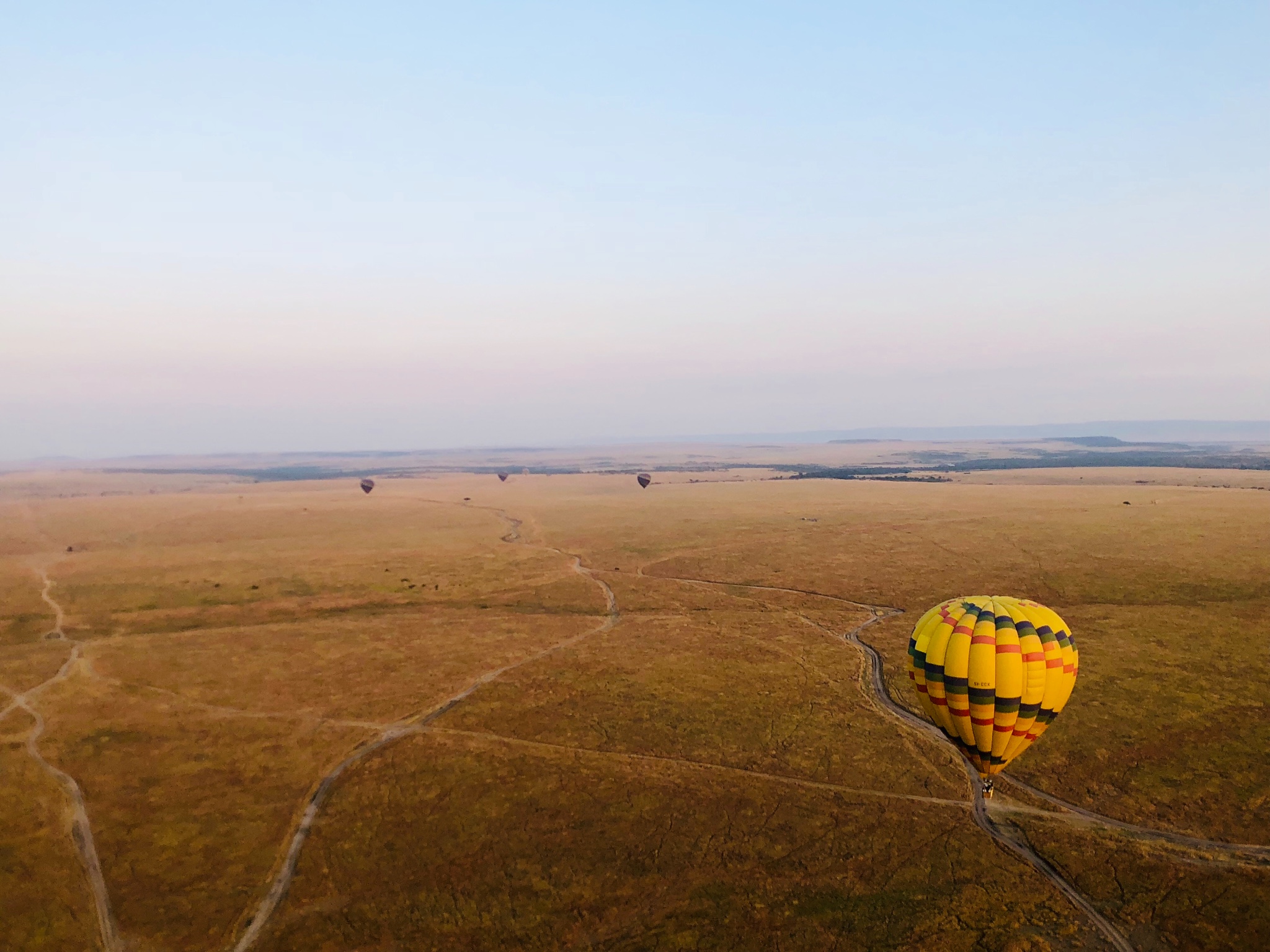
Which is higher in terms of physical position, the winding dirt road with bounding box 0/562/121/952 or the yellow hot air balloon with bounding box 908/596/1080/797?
the yellow hot air balloon with bounding box 908/596/1080/797

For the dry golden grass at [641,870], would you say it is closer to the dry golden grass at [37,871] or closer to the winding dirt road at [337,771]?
the winding dirt road at [337,771]

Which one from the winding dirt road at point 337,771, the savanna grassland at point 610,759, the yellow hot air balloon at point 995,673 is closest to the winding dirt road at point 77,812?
the savanna grassland at point 610,759

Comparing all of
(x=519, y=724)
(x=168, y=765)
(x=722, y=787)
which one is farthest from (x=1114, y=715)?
(x=168, y=765)

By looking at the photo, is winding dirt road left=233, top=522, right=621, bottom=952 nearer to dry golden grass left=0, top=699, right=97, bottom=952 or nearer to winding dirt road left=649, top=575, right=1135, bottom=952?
dry golden grass left=0, top=699, right=97, bottom=952

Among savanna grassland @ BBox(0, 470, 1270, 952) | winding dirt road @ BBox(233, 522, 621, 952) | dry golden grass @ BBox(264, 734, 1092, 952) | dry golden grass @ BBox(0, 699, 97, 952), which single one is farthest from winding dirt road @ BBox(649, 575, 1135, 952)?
dry golden grass @ BBox(0, 699, 97, 952)

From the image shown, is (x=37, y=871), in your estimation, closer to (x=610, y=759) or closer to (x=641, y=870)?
(x=610, y=759)

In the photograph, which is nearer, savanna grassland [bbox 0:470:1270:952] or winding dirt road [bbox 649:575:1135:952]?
winding dirt road [bbox 649:575:1135:952]
